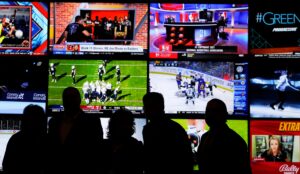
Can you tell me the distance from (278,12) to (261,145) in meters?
1.76

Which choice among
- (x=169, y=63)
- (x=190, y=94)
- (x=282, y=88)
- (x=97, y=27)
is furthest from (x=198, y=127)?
(x=97, y=27)

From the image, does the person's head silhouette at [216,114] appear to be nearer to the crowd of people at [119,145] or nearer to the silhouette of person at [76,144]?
the crowd of people at [119,145]

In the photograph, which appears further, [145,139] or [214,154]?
[145,139]

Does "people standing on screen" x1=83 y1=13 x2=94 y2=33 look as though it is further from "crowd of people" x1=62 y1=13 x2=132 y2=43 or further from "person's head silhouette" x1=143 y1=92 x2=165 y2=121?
"person's head silhouette" x1=143 y1=92 x2=165 y2=121

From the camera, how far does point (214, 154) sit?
150 inches

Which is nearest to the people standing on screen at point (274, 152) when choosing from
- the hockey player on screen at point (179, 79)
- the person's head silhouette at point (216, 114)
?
the hockey player on screen at point (179, 79)

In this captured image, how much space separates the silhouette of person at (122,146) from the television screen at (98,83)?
8.31 feet

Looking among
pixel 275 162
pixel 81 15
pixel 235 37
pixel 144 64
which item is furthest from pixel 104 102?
pixel 275 162

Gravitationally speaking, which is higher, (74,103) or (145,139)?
(74,103)

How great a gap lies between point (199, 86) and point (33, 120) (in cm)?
288

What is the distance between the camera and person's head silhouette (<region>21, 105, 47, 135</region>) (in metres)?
4.04

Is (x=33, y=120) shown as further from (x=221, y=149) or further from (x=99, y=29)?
(x=99, y=29)

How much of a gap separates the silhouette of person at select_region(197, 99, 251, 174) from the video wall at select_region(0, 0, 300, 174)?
250 centimetres

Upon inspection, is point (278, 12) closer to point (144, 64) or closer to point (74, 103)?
point (144, 64)
